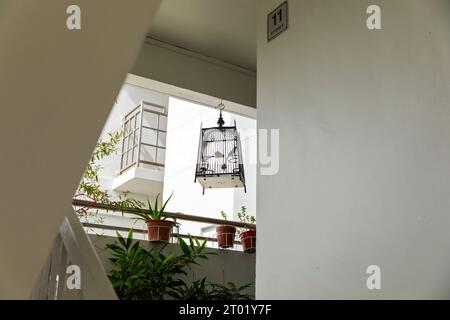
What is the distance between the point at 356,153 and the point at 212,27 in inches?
87.4

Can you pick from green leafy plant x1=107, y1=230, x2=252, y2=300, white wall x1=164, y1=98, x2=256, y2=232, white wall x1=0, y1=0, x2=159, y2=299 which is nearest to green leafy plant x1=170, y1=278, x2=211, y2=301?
green leafy plant x1=107, y1=230, x2=252, y2=300

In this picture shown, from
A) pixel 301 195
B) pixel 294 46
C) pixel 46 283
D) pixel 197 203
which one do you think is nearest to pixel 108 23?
pixel 46 283

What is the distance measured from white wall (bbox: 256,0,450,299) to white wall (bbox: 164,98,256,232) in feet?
12.6

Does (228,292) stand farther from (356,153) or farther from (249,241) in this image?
(356,153)

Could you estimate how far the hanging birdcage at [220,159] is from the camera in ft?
15.4

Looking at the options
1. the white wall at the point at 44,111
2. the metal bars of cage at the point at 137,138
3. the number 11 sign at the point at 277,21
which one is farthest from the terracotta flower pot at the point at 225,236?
the metal bars of cage at the point at 137,138

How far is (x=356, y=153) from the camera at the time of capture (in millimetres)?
2402

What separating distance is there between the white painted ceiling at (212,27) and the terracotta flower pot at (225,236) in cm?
149

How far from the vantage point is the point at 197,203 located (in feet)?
24.4

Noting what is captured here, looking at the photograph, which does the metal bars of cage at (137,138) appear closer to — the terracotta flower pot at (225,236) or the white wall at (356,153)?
the terracotta flower pot at (225,236)

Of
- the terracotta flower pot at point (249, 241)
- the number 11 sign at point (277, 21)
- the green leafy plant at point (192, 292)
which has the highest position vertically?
the number 11 sign at point (277, 21)
